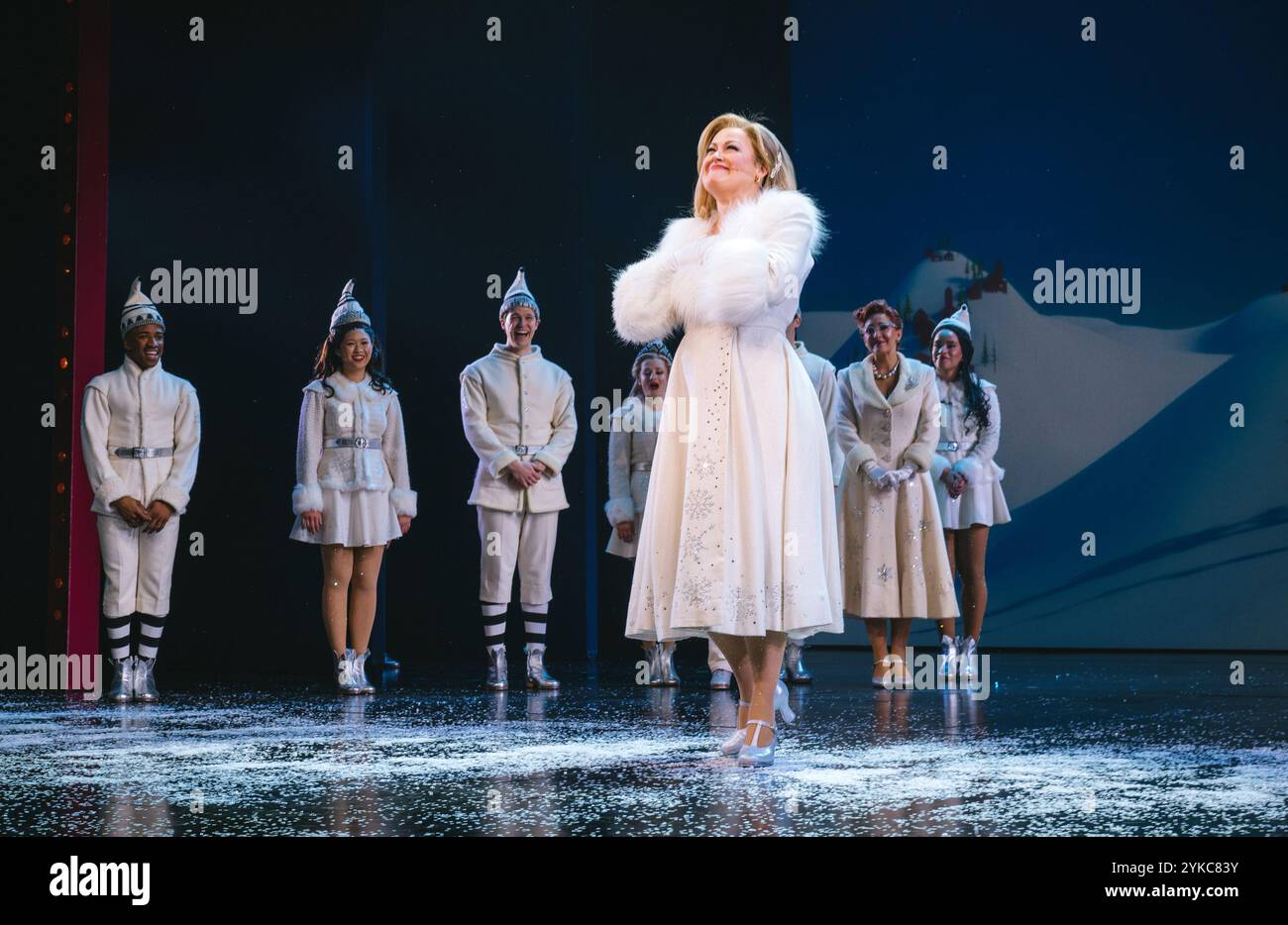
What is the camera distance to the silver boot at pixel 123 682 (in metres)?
5.21

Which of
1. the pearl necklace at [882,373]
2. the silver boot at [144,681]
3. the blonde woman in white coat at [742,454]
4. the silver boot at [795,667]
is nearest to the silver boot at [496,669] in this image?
the silver boot at [795,667]

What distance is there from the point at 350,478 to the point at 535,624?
0.99 metres

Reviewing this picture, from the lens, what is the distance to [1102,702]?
499 centimetres

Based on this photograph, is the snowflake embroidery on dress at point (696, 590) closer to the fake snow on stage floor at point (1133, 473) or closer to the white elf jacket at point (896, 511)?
the white elf jacket at point (896, 511)

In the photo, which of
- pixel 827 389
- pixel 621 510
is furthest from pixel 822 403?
pixel 621 510

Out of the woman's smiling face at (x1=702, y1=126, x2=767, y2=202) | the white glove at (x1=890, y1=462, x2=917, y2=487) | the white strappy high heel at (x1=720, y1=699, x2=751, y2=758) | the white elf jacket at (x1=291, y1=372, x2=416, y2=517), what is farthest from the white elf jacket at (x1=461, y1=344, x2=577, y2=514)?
the white strappy high heel at (x1=720, y1=699, x2=751, y2=758)

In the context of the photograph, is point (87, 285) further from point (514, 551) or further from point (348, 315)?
point (514, 551)

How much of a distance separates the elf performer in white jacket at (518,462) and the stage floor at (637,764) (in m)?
0.49

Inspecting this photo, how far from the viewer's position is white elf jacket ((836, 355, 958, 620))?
19.5 ft

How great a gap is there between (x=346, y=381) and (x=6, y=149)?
1749 millimetres

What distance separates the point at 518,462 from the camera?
233 inches
